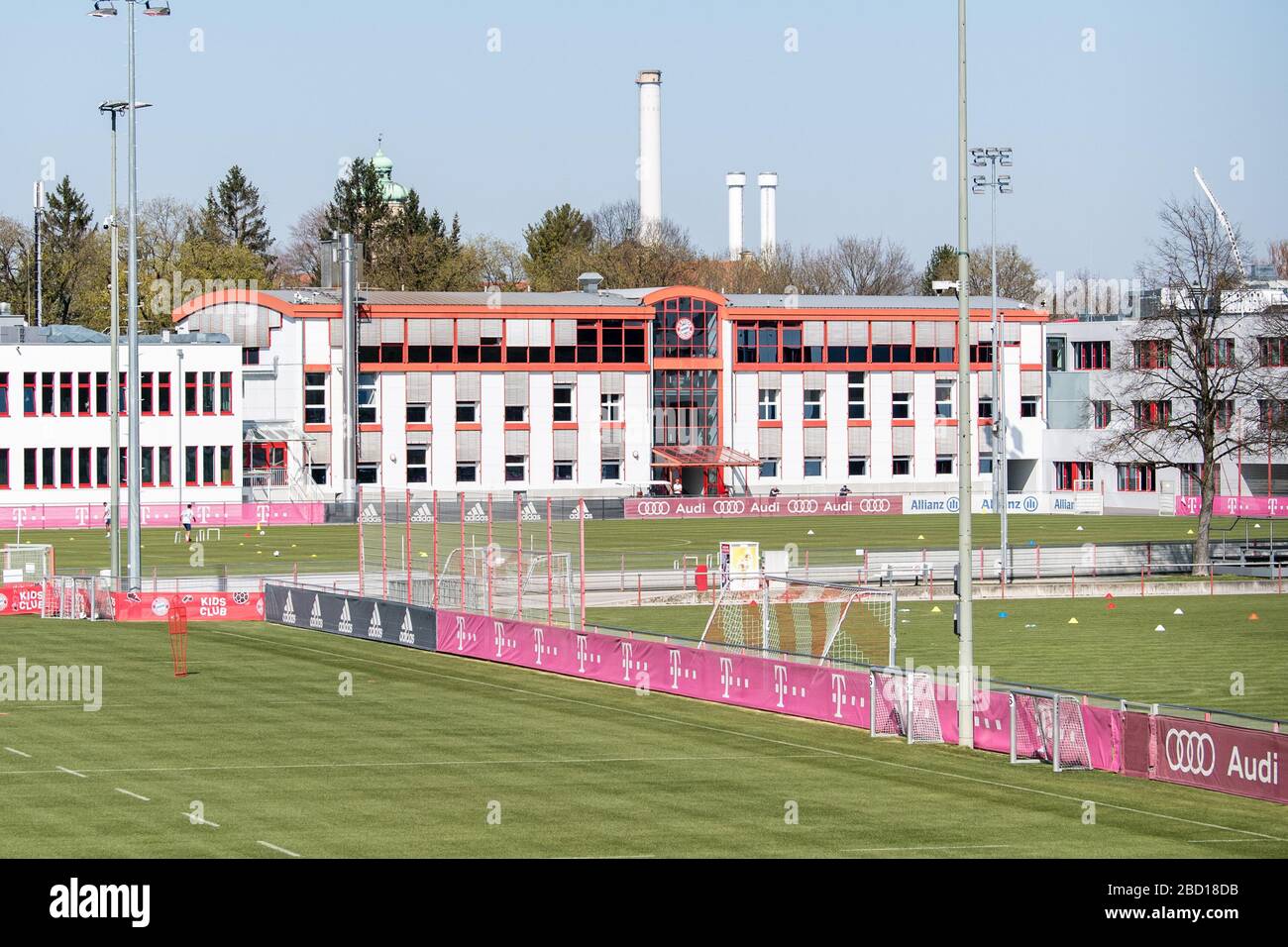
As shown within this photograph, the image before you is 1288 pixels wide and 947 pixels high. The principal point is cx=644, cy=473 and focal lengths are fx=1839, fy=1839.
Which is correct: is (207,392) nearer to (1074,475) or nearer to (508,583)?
(1074,475)

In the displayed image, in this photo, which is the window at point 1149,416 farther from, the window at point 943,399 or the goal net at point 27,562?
the window at point 943,399

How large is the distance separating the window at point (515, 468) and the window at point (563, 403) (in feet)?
10.9

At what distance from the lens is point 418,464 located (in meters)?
107

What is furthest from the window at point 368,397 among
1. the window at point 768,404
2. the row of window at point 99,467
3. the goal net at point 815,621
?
the goal net at point 815,621

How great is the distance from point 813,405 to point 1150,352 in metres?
44.3

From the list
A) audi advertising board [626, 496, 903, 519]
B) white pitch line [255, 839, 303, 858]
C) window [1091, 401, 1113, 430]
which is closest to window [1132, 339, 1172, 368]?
audi advertising board [626, 496, 903, 519]

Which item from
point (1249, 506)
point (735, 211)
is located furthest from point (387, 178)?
point (1249, 506)

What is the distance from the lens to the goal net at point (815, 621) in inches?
1262

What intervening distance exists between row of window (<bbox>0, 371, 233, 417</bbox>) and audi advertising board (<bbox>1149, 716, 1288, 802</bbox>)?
72428 mm

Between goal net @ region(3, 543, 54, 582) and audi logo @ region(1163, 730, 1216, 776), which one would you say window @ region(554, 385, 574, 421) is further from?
audi logo @ region(1163, 730, 1216, 776)

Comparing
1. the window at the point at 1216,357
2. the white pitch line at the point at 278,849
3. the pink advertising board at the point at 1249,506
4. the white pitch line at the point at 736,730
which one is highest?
the window at the point at 1216,357

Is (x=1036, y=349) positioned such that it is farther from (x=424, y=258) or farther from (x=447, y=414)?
(x=424, y=258)

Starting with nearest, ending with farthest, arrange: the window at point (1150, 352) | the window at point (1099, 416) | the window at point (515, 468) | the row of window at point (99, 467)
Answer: the window at point (1150, 352), the row of window at point (99, 467), the window at point (515, 468), the window at point (1099, 416)
